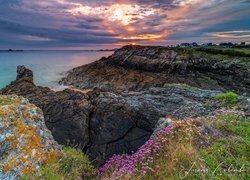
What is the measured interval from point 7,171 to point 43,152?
82cm

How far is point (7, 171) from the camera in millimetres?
4137

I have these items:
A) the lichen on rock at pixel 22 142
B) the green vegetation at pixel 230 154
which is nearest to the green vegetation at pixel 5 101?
the lichen on rock at pixel 22 142

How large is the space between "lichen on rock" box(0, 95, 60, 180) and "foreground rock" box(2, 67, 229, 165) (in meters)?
4.36

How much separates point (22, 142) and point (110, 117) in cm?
652

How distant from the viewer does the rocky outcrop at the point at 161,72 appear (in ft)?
116

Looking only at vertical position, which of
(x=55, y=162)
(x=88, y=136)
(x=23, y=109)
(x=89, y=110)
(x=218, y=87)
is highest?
(x=23, y=109)

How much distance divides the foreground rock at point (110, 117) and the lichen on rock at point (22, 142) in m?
4.36

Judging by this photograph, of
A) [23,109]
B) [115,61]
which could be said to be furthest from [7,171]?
[115,61]

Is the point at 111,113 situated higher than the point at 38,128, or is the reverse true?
the point at 38,128

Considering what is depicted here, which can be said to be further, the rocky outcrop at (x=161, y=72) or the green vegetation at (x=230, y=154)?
the rocky outcrop at (x=161, y=72)

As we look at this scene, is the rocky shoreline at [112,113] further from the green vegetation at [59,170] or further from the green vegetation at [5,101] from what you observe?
the green vegetation at [59,170]

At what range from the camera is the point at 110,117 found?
11055 millimetres

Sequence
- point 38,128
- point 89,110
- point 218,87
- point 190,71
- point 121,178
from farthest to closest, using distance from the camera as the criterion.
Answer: point 190,71, point 218,87, point 89,110, point 38,128, point 121,178

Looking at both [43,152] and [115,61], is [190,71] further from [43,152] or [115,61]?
[43,152]
